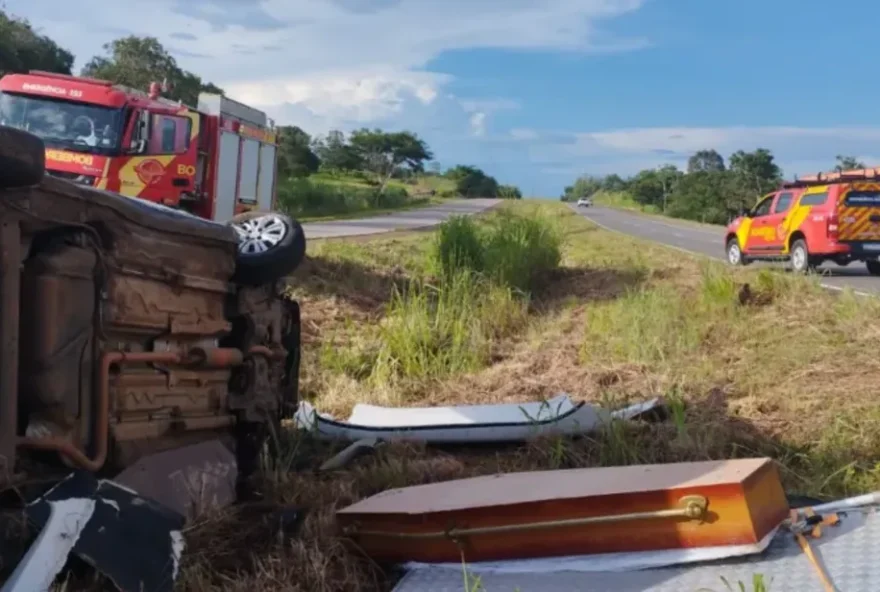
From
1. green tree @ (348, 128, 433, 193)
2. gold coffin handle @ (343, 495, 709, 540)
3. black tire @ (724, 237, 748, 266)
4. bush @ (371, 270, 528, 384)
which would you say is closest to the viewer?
gold coffin handle @ (343, 495, 709, 540)


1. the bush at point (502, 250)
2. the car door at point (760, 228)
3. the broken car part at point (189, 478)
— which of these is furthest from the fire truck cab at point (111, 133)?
the car door at point (760, 228)

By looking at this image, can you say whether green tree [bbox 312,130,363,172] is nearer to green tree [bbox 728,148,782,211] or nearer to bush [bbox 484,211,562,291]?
green tree [bbox 728,148,782,211]

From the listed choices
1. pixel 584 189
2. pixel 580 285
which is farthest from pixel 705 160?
pixel 580 285

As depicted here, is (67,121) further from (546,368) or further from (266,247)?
(266,247)

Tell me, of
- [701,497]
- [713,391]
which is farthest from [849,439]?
[701,497]

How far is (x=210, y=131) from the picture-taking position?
13156 mm

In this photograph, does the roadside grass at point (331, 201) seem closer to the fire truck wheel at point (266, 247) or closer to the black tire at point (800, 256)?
the black tire at point (800, 256)

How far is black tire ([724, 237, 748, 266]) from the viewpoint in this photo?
1914cm

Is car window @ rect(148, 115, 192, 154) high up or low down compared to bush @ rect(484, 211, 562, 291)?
up

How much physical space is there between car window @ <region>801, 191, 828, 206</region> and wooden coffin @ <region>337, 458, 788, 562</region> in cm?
1399

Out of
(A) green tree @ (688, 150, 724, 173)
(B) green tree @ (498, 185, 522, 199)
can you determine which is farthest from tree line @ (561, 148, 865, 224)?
(B) green tree @ (498, 185, 522, 199)

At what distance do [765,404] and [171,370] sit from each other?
12.1 ft

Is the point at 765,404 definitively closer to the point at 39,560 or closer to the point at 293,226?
the point at 293,226

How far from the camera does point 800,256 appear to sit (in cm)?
1689
